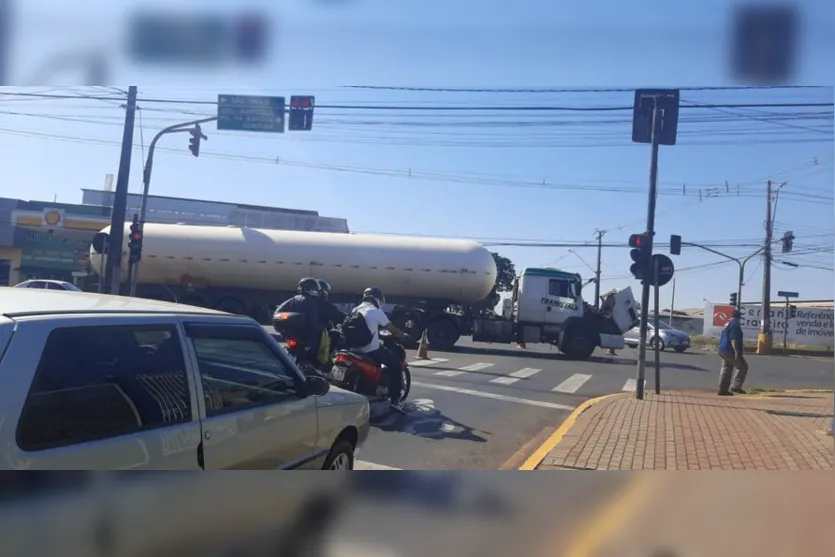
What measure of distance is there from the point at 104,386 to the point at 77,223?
3.35 m

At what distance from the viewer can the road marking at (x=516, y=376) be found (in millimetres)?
11125

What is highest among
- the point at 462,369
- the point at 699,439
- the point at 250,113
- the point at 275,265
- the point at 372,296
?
the point at 250,113

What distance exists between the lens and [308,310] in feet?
17.6

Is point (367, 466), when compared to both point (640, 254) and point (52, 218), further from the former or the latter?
point (640, 254)

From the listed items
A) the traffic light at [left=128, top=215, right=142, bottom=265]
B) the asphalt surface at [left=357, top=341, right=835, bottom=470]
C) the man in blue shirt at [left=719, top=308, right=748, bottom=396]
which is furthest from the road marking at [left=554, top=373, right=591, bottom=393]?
the traffic light at [left=128, top=215, right=142, bottom=265]

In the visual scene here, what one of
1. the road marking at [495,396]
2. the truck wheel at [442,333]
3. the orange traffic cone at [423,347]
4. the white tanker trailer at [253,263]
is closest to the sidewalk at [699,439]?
the road marking at [495,396]

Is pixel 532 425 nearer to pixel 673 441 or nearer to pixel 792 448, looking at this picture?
pixel 673 441

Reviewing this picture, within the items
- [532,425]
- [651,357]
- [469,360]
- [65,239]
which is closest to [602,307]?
[651,357]

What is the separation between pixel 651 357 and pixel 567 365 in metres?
4.59

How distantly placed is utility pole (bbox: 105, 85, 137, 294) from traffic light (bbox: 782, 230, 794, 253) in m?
5.24

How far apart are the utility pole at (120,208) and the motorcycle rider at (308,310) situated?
1.43 m

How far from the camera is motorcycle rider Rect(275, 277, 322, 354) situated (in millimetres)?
5289

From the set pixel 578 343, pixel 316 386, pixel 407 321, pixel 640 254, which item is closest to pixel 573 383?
pixel 407 321

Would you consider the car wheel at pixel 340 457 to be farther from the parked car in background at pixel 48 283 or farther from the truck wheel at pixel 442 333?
the truck wheel at pixel 442 333
